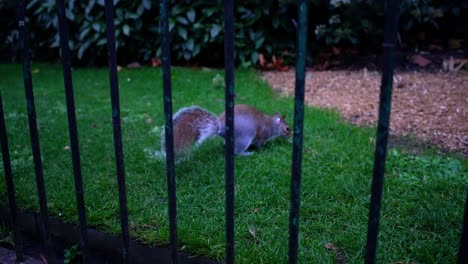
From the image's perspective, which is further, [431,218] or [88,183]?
[88,183]

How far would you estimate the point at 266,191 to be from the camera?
267 cm

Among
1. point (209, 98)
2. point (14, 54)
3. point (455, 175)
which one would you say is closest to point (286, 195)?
point (455, 175)

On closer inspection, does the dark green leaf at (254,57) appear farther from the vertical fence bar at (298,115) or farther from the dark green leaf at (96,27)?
the vertical fence bar at (298,115)

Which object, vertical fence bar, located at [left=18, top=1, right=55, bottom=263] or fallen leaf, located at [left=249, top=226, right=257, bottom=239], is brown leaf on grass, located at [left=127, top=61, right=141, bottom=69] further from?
vertical fence bar, located at [left=18, top=1, right=55, bottom=263]

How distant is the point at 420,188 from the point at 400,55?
440cm

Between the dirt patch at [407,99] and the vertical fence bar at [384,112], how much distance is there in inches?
96.5

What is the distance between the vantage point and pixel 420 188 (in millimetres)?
2654

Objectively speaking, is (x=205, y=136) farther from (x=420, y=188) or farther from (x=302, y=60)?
(x=302, y=60)

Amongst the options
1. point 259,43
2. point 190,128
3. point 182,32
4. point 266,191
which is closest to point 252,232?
point 266,191

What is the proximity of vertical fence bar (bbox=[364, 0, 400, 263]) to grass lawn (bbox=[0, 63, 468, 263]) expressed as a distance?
84 cm

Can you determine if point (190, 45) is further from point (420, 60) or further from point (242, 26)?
point (420, 60)

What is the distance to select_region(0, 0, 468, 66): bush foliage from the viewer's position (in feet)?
21.5

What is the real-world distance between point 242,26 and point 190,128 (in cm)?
416

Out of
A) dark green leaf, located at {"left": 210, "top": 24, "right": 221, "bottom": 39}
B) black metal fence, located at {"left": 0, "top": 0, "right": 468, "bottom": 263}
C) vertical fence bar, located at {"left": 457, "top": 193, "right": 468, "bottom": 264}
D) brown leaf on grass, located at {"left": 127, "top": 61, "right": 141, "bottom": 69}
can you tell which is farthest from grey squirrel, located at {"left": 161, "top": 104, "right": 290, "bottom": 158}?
brown leaf on grass, located at {"left": 127, "top": 61, "right": 141, "bottom": 69}
